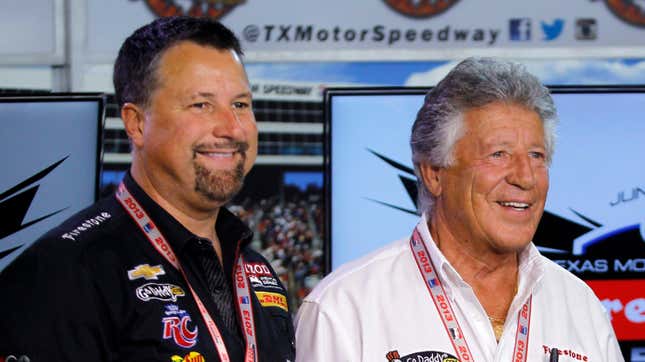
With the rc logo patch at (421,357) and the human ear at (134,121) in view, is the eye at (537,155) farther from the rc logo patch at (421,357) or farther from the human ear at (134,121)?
the human ear at (134,121)

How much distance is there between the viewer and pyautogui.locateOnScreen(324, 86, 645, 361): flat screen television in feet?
13.7

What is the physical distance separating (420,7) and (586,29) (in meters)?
0.59

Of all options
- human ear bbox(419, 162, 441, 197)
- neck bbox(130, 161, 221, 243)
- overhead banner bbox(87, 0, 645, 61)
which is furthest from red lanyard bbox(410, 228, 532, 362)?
overhead banner bbox(87, 0, 645, 61)

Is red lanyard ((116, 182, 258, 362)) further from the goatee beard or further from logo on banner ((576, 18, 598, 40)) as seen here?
logo on banner ((576, 18, 598, 40))

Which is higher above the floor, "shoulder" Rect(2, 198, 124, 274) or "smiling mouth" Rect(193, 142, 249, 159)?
"smiling mouth" Rect(193, 142, 249, 159)

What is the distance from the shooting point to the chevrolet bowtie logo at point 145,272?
282 centimetres

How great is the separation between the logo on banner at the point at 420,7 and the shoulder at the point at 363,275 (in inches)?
46.5

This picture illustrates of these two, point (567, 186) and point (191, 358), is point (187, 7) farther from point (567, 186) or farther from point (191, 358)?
point (191, 358)

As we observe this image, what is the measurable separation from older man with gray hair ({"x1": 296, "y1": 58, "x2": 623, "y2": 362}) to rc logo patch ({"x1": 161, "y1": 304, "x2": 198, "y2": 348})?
473 mm

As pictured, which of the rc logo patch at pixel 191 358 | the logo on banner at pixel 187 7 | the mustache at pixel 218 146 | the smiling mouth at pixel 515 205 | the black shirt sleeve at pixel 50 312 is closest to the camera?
the black shirt sleeve at pixel 50 312

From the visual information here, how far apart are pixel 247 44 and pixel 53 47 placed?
0.67 meters

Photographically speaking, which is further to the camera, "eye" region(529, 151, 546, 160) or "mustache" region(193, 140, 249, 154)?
"eye" region(529, 151, 546, 160)

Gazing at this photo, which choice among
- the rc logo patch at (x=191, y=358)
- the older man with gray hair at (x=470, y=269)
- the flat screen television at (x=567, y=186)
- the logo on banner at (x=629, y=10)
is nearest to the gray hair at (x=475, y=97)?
the older man with gray hair at (x=470, y=269)

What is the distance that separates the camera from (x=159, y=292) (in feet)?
9.27
